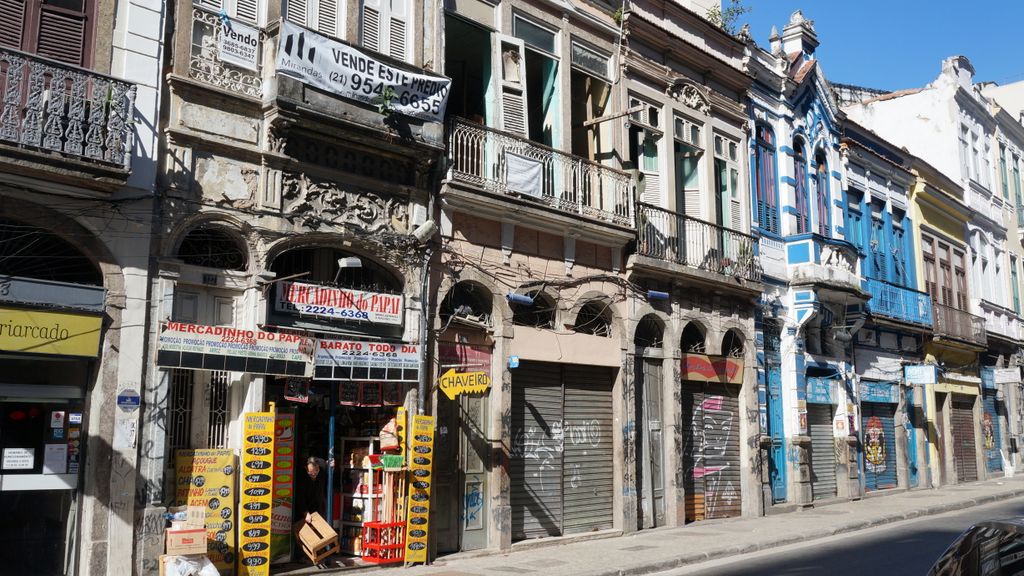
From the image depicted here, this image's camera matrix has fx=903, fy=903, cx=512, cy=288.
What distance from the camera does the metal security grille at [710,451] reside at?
18744mm

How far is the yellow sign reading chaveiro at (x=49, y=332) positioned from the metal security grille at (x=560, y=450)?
23.3 feet

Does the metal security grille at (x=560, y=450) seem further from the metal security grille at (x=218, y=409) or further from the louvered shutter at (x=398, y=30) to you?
Answer: the louvered shutter at (x=398, y=30)

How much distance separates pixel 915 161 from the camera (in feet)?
94.3

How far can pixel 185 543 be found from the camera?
10211 mm

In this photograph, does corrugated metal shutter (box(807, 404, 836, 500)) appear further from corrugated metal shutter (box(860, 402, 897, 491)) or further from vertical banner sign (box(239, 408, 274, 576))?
vertical banner sign (box(239, 408, 274, 576))

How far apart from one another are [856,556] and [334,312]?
8426 mm

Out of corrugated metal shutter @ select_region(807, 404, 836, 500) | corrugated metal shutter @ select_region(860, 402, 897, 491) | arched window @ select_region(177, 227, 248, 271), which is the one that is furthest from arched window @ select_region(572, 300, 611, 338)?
corrugated metal shutter @ select_region(860, 402, 897, 491)

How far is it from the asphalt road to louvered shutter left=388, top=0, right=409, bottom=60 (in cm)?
868

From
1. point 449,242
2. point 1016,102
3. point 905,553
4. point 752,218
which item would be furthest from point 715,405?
point 1016,102

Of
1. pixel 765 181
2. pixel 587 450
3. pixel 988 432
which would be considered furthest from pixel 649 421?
pixel 988 432

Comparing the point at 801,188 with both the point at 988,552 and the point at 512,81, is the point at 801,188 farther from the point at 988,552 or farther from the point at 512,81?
the point at 988,552

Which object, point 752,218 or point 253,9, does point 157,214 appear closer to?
point 253,9

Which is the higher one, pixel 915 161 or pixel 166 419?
pixel 915 161

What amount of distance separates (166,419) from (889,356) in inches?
855
